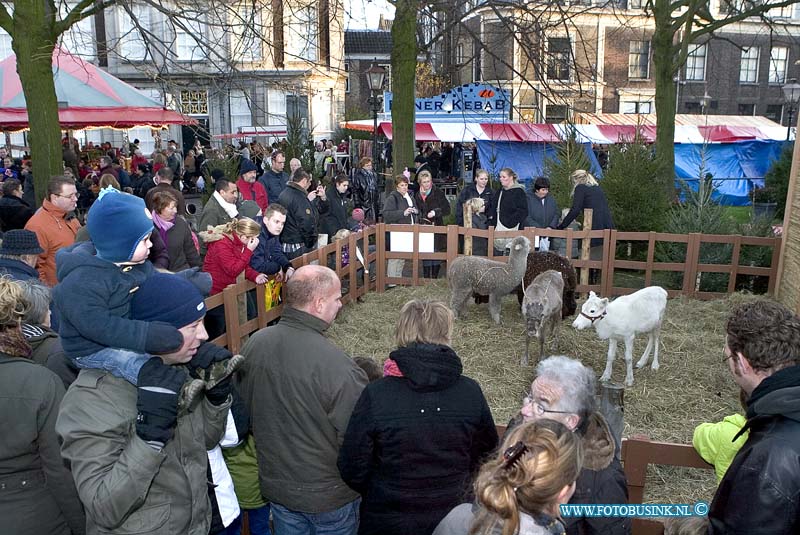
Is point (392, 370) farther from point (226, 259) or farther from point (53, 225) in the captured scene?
point (53, 225)

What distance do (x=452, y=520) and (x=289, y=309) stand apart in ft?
4.71

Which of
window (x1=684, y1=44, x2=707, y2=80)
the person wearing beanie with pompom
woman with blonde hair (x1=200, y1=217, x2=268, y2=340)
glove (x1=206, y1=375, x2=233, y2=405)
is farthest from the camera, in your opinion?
window (x1=684, y1=44, x2=707, y2=80)

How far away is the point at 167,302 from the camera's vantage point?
255 centimetres

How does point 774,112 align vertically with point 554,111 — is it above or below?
above

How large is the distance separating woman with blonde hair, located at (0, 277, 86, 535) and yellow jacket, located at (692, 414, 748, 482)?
8.95ft

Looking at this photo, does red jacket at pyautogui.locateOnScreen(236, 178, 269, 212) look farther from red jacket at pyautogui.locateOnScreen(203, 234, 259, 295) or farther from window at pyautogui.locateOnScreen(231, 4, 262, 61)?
red jacket at pyautogui.locateOnScreen(203, 234, 259, 295)

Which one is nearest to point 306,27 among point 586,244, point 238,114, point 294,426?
point 586,244

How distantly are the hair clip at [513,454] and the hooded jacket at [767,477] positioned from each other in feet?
2.46

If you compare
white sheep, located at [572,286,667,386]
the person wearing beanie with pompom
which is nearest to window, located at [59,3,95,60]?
white sheep, located at [572,286,667,386]

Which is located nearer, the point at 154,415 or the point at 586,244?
the point at 154,415

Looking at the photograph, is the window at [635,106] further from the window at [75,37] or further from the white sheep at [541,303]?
the white sheep at [541,303]

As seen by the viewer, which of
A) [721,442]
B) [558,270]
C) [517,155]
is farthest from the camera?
[517,155]

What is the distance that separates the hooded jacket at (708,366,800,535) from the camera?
197 centimetres

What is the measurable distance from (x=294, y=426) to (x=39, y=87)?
7736 millimetres
